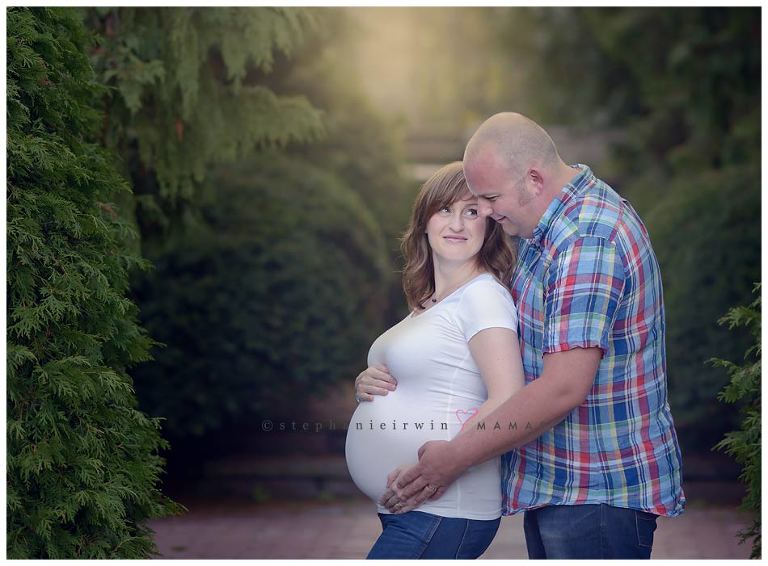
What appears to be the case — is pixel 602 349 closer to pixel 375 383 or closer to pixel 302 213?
pixel 375 383

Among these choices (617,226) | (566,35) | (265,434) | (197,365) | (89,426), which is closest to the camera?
(617,226)

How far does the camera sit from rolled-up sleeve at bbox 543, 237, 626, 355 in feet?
8.35

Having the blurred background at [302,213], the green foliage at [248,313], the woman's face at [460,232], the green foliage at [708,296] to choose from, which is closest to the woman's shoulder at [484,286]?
the woman's face at [460,232]

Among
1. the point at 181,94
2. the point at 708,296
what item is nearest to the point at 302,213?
the point at 181,94

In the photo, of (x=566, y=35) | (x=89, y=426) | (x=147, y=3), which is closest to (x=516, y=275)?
(x=89, y=426)

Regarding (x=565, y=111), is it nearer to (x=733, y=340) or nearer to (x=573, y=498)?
(x=733, y=340)

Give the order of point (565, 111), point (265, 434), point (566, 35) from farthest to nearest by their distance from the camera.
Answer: point (565, 111)
point (566, 35)
point (265, 434)

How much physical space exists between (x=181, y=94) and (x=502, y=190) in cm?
230

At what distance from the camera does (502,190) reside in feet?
9.19

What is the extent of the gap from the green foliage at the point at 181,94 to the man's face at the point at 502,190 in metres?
1.85

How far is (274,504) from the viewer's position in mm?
6531

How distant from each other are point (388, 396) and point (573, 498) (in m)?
0.59

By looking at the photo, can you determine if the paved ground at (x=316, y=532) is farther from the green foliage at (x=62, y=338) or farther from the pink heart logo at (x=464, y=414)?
the pink heart logo at (x=464, y=414)

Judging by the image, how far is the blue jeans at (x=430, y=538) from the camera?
9.12ft
